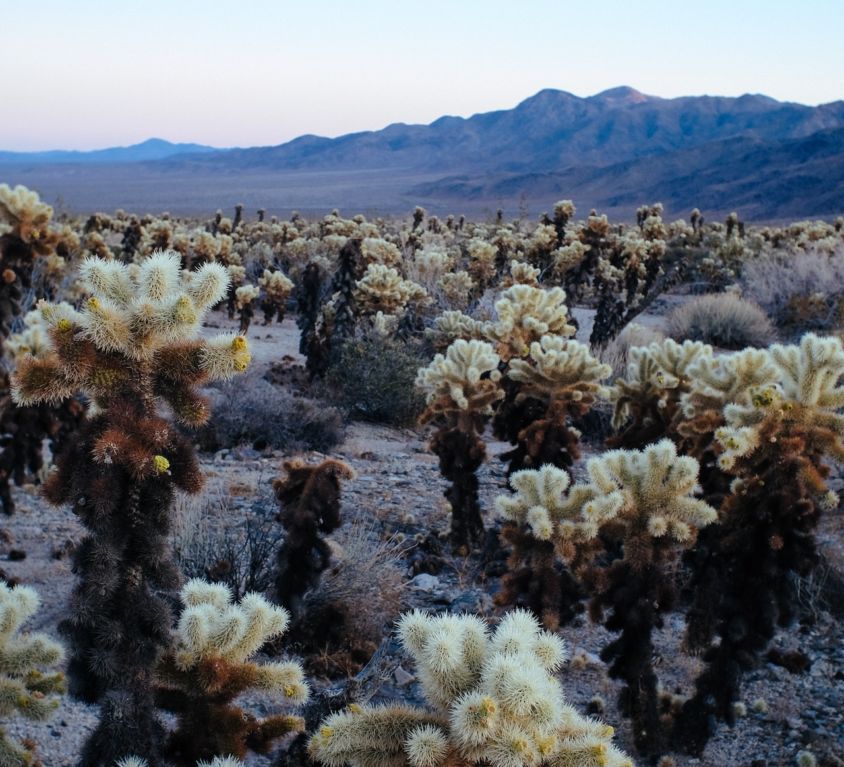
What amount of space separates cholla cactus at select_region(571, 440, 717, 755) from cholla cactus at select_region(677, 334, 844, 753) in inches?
9.3

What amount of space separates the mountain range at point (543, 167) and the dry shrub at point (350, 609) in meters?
29.3

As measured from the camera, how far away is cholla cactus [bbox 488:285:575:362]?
677cm

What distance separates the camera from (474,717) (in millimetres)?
2016

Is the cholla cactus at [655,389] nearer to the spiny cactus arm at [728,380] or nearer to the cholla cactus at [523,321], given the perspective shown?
the spiny cactus arm at [728,380]

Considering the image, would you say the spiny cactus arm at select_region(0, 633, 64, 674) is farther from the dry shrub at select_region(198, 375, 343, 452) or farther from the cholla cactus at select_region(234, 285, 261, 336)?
the cholla cactus at select_region(234, 285, 261, 336)

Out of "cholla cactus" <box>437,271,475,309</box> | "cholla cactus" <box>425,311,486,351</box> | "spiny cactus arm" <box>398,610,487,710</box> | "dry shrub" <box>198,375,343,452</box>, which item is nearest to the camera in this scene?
"spiny cactus arm" <box>398,610,487,710</box>

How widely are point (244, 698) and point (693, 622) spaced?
2.45 metres

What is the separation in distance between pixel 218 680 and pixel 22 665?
818mm

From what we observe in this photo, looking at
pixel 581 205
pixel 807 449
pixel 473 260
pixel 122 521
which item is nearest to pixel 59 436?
pixel 122 521

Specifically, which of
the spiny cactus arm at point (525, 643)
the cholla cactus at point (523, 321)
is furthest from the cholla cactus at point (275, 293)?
the spiny cactus arm at point (525, 643)

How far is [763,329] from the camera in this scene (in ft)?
48.6

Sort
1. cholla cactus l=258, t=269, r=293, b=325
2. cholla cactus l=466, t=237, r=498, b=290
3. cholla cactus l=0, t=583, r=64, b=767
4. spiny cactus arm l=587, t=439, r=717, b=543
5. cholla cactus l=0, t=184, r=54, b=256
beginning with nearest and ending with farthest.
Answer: cholla cactus l=0, t=583, r=64, b=767 → spiny cactus arm l=587, t=439, r=717, b=543 → cholla cactus l=0, t=184, r=54, b=256 → cholla cactus l=466, t=237, r=498, b=290 → cholla cactus l=258, t=269, r=293, b=325

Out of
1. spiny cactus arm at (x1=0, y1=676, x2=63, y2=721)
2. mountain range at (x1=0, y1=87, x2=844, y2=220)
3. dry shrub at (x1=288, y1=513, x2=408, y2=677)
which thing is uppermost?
mountain range at (x1=0, y1=87, x2=844, y2=220)

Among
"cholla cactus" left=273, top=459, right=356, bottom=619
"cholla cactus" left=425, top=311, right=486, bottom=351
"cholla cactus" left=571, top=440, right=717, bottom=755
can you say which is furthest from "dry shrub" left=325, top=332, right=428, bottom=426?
"cholla cactus" left=571, top=440, right=717, bottom=755
